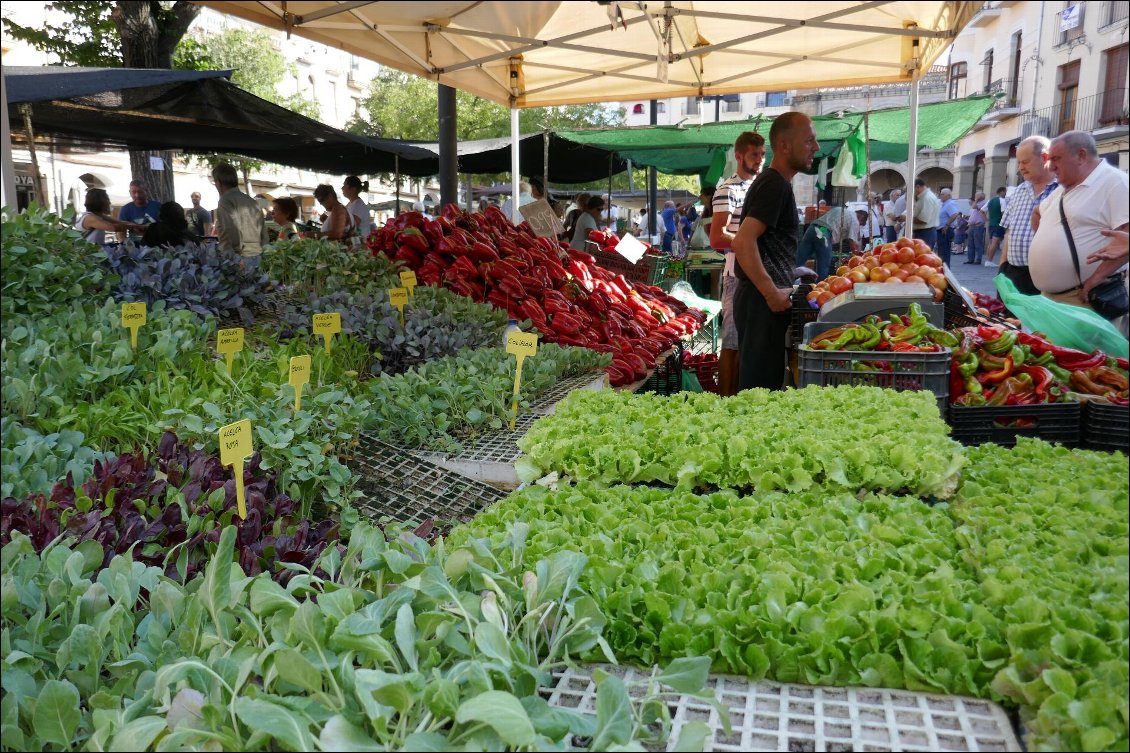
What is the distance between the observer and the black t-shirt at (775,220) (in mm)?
4398

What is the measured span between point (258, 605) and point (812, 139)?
3.93 m

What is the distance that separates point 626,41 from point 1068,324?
14.4 feet

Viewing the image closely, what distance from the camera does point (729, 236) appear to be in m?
5.60

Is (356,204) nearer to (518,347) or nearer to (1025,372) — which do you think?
(518,347)

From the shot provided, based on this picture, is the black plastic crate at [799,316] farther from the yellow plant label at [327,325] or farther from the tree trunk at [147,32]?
the tree trunk at [147,32]

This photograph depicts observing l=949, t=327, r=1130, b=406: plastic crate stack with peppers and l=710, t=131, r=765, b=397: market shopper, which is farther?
l=710, t=131, r=765, b=397: market shopper

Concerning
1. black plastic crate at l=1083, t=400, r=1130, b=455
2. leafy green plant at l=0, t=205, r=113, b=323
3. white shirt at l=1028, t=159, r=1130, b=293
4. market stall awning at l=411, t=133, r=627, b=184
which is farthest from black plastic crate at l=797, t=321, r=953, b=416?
market stall awning at l=411, t=133, r=627, b=184

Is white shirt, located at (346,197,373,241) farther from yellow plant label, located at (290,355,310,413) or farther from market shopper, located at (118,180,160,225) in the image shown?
yellow plant label, located at (290,355,310,413)

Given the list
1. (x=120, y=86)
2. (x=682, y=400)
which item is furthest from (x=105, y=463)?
(x=120, y=86)

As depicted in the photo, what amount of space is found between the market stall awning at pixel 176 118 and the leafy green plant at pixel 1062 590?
2578 millimetres

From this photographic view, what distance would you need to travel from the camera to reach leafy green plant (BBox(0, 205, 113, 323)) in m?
3.63

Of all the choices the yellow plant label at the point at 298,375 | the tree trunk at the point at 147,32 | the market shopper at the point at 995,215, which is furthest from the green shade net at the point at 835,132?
the yellow plant label at the point at 298,375

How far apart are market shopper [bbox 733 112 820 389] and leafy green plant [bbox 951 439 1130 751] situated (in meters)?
2.68

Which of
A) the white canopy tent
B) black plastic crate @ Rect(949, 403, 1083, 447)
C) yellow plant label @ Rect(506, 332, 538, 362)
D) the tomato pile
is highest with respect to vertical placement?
the white canopy tent
